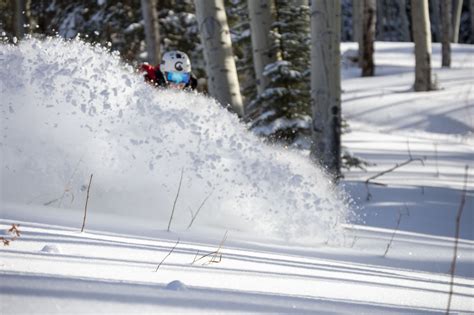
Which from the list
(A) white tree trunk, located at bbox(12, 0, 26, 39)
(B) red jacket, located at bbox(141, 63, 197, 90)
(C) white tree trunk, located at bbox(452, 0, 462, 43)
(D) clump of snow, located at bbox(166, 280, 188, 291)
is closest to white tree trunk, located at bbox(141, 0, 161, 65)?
(A) white tree trunk, located at bbox(12, 0, 26, 39)

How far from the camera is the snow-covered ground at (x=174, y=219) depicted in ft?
9.07

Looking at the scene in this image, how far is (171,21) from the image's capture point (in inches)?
672

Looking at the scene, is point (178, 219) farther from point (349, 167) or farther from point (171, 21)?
point (171, 21)

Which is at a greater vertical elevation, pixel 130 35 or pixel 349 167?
pixel 130 35

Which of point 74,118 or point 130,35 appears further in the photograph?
point 130,35

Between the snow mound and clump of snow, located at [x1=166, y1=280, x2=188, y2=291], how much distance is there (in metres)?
1.87

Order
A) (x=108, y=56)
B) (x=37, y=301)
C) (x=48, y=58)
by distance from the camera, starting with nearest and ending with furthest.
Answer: (x=37, y=301) < (x=48, y=58) < (x=108, y=56)

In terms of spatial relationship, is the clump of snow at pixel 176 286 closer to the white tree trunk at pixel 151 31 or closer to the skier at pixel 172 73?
the skier at pixel 172 73

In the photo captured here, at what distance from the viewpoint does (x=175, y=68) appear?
8570 millimetres

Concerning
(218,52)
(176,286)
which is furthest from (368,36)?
(176,286)

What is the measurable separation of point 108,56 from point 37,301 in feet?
12.3

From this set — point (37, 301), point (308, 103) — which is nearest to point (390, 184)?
point (308, 103)

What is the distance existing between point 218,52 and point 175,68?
797mm

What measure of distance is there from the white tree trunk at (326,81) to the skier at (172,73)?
1.64 m
